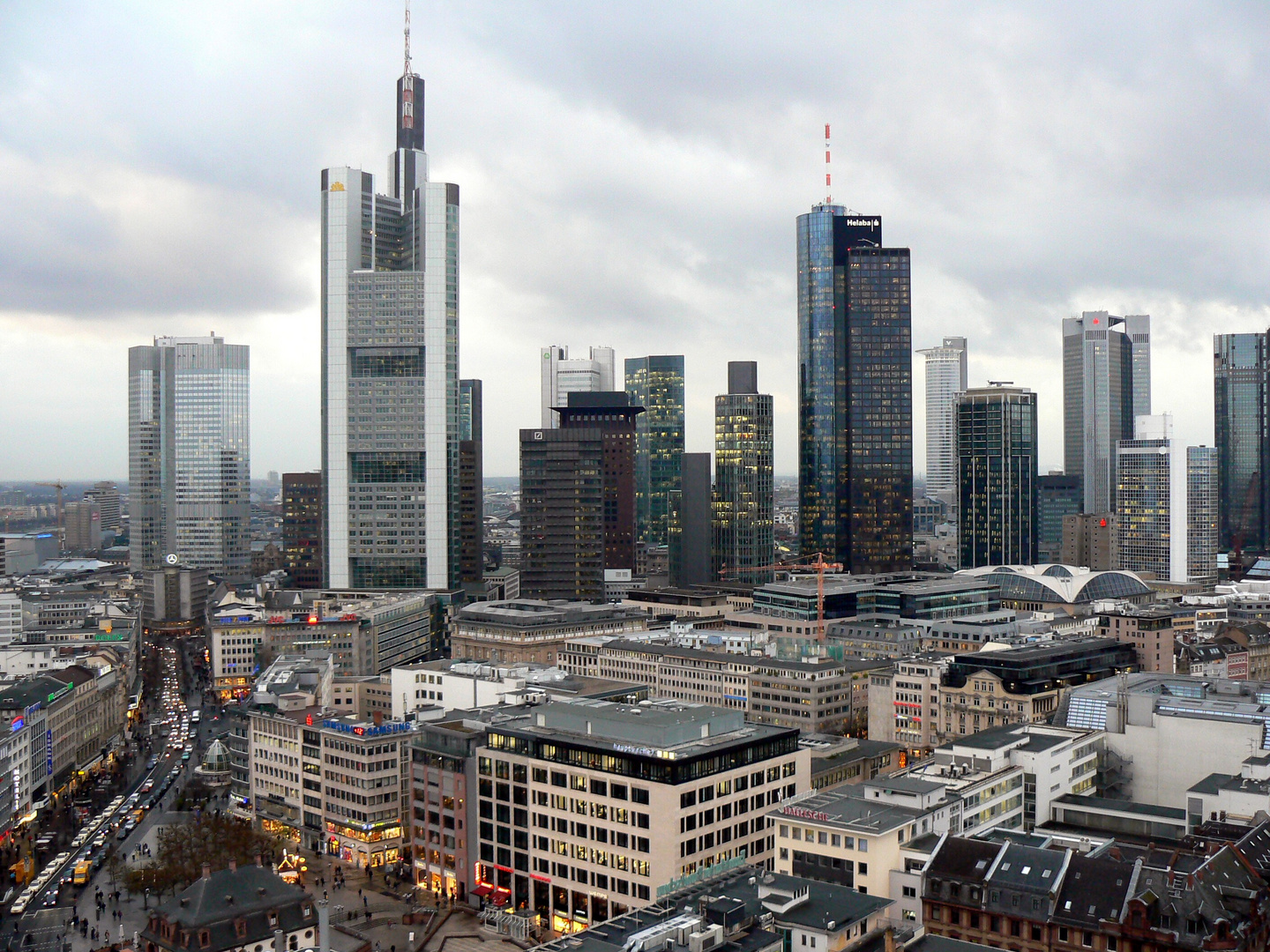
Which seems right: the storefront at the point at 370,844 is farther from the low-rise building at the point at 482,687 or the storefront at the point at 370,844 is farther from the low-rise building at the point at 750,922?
the low-rise building at the point at 750,922

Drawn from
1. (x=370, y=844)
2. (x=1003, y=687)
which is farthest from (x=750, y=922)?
(x=1003, y=687)

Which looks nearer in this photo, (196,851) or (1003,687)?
(196,851)

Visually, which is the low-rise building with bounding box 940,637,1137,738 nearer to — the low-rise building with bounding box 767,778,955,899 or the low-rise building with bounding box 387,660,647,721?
the low-rise building with bounding box 387,660,647,721

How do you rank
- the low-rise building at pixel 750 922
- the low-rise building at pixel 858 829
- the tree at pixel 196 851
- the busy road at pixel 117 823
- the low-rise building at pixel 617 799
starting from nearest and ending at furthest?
1. the low-rise building at pixel 750 922
2. the low-rise building at pixel 858 829
3. the low-rise building at pixel 617 799
4. the tree at pixel 196 851
5. the busy road at pixel 117 823

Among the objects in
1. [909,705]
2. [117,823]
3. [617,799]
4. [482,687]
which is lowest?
[117,823]

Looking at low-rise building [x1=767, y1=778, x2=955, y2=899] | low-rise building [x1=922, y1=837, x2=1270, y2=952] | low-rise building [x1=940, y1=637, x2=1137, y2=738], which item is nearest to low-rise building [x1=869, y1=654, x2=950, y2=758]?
low-rise building [x1=940, y1=637, x2=1137, y2=738]

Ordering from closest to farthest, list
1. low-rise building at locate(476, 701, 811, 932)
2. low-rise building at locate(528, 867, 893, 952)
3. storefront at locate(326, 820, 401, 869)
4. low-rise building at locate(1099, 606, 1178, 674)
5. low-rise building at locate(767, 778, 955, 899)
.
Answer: low-rise building at locate(528, 867, 893, 952)
low-rise building at locate(767, 778, 955, 899)
low-rise building at locate(476, 701, 811, 932)
storefront at locate(326, 820, 401, 869)
low-rise building at locate(1099, 606, 1178, 674)

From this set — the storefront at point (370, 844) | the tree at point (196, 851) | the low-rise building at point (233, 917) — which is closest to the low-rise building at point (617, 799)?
the storefront at point (370, 844)

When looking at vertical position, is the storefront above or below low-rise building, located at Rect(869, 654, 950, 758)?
below

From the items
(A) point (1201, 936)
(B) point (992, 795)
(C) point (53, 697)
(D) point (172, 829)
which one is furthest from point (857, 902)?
(C) point (53, 697)

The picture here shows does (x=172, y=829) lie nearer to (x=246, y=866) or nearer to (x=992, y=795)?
(x=246, y=866)

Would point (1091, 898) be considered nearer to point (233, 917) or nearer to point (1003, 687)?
point (233, 917)
